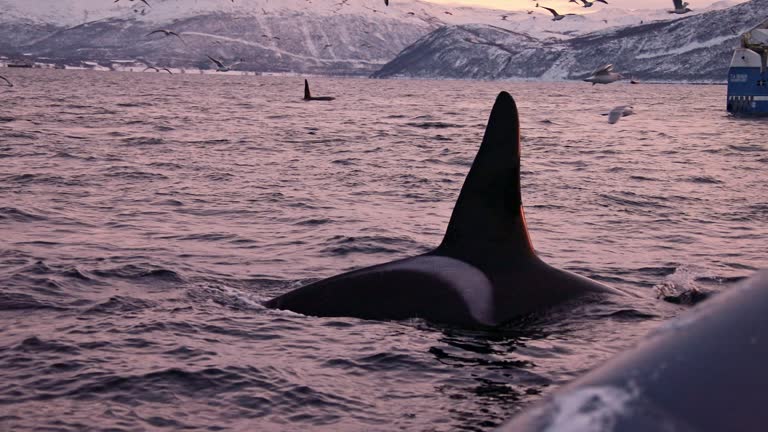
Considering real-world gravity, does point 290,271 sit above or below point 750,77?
below

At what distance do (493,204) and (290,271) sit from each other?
15.2 ft

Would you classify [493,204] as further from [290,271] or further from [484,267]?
[290,271]

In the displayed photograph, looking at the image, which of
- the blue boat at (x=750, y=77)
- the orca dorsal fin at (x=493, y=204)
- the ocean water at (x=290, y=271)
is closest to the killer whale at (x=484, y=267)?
the orca dorsal fin at (x=493, y=204)

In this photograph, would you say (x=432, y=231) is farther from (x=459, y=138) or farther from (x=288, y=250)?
(x=459, y=138)

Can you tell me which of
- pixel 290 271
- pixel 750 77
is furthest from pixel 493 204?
pixel 750 77

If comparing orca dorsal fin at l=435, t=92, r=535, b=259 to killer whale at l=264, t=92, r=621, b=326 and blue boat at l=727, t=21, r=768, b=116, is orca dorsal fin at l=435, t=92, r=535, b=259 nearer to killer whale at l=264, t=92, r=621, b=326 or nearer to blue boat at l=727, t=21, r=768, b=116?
killer whale at l=264, t=92, r=621, b=326

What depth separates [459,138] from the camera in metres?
39.7

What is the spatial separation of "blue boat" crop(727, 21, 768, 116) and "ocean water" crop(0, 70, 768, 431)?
43807mm

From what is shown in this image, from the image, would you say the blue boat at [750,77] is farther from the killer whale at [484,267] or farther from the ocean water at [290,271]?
the killer whale at [484,267]

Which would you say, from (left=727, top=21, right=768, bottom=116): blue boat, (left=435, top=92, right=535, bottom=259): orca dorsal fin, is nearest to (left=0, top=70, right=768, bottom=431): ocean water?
(left=435, top=92, right=535, bottom=259): orca dorsal fin

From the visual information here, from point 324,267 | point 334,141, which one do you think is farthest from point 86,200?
point 334,141

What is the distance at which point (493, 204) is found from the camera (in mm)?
8430

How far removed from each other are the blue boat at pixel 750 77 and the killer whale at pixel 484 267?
223ft

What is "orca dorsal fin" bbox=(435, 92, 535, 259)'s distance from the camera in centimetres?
820
